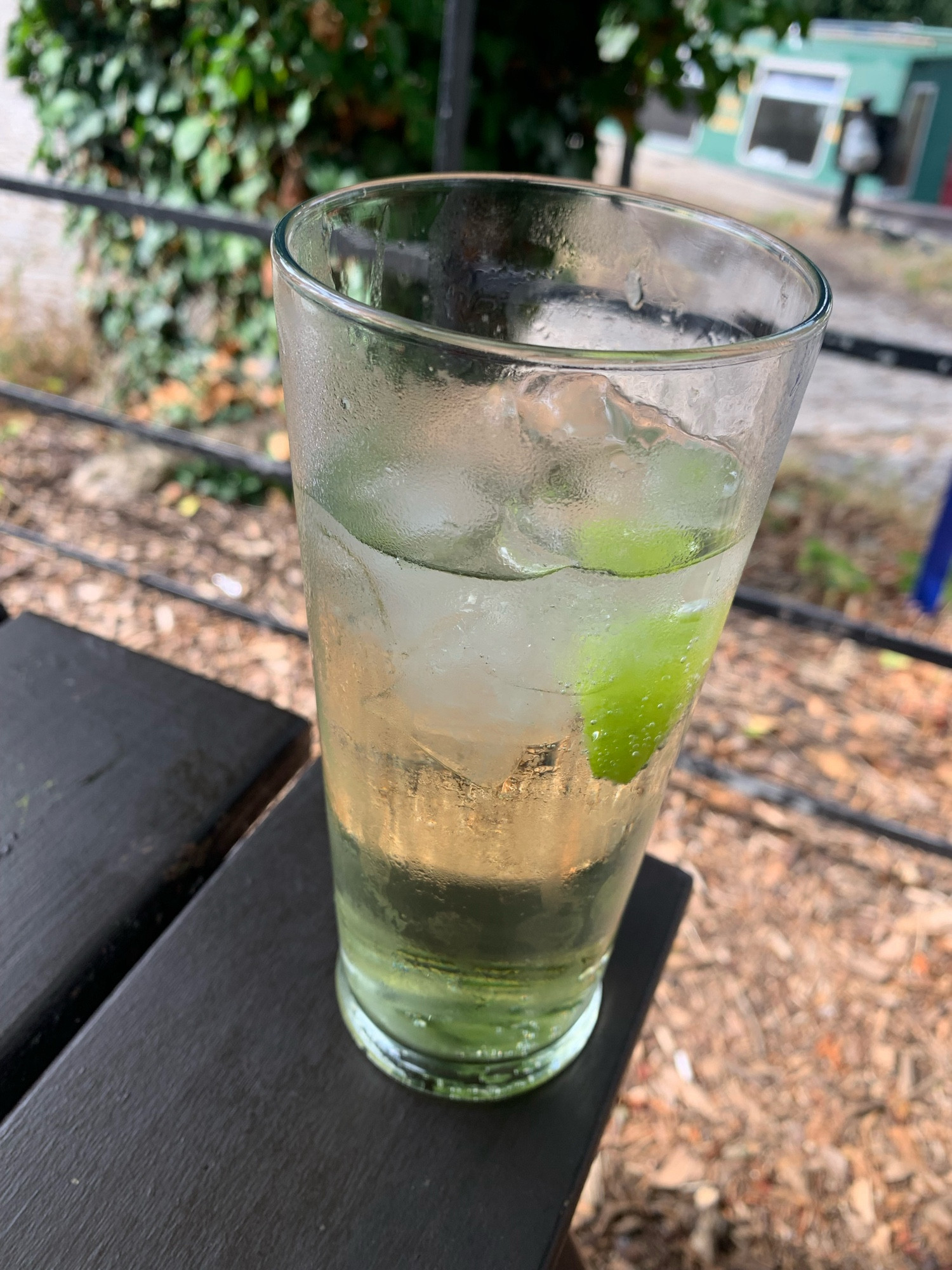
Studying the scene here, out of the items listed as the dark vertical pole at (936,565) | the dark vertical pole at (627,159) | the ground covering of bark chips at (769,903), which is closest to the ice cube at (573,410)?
the ground covering of bark chips at (769,903)

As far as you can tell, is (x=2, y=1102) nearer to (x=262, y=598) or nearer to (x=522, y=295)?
(x=522, y=295)

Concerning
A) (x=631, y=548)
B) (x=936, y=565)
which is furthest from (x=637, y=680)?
(x=936, y=565)

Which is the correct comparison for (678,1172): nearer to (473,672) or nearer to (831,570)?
(473,672)

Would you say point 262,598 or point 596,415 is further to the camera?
A: point 262,598

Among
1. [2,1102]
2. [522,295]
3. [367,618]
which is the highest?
[522,295]

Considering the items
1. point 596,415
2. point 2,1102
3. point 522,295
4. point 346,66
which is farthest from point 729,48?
point 2,1102

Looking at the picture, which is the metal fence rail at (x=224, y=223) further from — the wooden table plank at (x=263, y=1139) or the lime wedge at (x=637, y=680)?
the wooden table plank at (x=263, y=1139)
